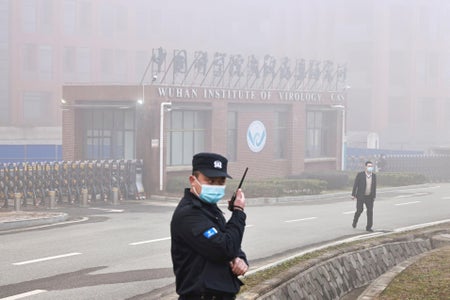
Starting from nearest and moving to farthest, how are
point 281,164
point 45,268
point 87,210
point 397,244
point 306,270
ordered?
point 306,270 → point 45,268 → point 397,244 → point 87,210 → point 281,164

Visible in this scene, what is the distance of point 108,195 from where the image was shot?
29469 mm

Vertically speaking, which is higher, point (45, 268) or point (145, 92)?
point (145, 92)

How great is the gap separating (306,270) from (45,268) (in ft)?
16.5

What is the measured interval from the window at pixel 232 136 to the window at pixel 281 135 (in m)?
3.60

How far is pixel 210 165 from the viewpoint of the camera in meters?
5.82

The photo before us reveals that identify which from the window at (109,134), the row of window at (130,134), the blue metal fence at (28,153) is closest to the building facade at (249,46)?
the blue metal fence at (28,153)

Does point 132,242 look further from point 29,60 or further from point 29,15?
point 29,15

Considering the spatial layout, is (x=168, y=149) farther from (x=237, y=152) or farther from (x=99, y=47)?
(x=99, y=47)

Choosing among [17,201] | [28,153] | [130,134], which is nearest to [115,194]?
[17,201]

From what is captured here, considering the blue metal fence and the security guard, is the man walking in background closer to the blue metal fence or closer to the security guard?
the security guard

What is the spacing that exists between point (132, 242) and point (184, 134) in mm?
16909

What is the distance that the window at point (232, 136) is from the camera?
3678cm

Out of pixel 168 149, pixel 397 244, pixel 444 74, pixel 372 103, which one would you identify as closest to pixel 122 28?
pixel 372 103

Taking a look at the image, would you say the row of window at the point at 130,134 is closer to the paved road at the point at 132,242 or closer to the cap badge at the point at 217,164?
the paved road at the point at 132,242
